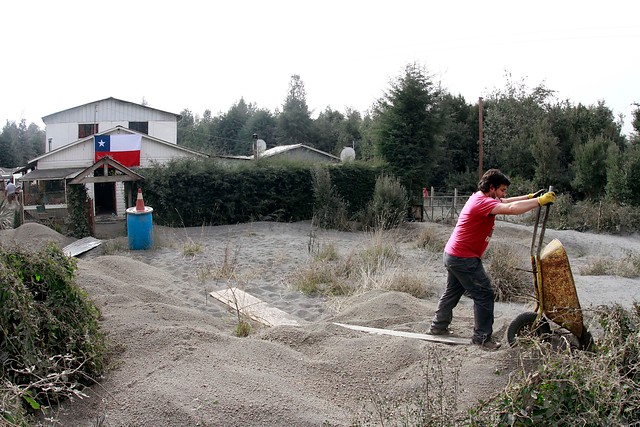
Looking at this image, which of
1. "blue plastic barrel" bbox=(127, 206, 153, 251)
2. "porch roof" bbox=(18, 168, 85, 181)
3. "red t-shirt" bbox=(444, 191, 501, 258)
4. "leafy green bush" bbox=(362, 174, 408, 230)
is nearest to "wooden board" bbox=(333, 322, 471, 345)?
"red t-shirt" bbox=(444, 191, 501, 258)

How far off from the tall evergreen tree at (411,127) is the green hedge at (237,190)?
62.5 inches

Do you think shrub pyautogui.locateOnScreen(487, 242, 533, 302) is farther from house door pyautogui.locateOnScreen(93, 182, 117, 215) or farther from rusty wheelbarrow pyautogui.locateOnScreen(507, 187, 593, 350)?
house door pyautogui.locateOnScreen(93, 182, 117, 215)

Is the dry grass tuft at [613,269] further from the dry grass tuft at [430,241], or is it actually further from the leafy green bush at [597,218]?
the leafy green bush at [597,218]

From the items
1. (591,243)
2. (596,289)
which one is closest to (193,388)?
(596,289)

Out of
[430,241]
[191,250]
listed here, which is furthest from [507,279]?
[191,250]

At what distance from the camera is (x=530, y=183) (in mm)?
26484

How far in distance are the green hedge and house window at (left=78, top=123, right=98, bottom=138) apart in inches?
603

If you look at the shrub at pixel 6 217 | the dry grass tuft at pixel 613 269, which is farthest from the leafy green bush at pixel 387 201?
the shrub at pixel 6 217

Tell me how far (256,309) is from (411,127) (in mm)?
15122

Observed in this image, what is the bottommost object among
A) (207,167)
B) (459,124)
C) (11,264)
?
(11,264)

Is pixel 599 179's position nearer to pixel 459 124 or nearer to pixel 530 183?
pixel 530 183

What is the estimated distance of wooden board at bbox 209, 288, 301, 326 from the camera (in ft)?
20.6

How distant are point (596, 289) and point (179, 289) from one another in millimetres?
6445

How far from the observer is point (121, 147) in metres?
22.8
